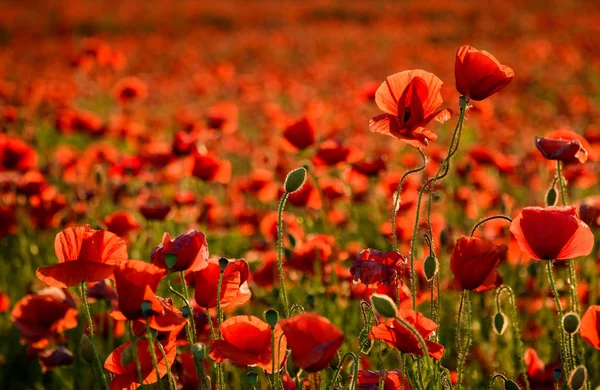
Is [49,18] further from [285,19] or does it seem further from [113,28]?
[285,19]

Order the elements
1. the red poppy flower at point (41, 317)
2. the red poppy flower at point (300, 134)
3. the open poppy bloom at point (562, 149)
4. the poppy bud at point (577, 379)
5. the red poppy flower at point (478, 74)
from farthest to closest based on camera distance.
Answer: the red poppy flower at point (300, 134)
the red poppy flower at point (41, 317)
the open poppy bloom at point (562, 149)
the red poppy flower at point (478, 74)
the poppy bud at point (577, 379)

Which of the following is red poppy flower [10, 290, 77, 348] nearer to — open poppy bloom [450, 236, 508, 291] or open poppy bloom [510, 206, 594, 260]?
open poppy bloom [450, 236, 508, 291]

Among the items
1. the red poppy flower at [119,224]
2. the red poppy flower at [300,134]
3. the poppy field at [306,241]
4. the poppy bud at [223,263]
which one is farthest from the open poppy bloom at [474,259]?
the red poppy flower at [119,224]

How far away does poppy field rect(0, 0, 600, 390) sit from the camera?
1457 mm

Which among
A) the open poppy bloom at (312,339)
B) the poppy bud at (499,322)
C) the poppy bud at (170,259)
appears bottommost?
the poppy bud at (499,322)

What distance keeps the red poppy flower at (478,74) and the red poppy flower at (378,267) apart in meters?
0.40

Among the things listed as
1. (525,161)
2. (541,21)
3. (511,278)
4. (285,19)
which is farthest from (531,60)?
(285,19)

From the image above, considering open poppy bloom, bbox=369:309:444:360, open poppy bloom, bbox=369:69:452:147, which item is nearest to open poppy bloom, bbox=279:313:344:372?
open poppy bloom, bbox=369:309:444:360

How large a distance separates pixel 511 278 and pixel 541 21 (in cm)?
1561

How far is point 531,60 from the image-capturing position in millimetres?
11430

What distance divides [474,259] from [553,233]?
0.17 m

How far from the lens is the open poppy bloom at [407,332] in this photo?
4.45 feet

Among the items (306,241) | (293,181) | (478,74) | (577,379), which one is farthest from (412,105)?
(306,241)

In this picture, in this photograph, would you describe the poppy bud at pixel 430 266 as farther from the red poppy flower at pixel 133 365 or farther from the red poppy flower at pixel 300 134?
the red poppy flower at pixel 300 134
